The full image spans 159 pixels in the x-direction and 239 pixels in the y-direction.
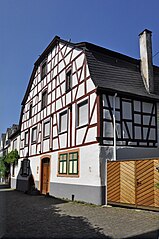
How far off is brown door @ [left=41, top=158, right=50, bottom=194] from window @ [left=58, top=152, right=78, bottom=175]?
2.20 metres

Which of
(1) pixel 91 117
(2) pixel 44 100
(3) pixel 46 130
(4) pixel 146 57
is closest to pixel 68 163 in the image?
(1) pixel 91 117

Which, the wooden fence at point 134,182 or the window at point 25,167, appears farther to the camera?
the window at point 25,167

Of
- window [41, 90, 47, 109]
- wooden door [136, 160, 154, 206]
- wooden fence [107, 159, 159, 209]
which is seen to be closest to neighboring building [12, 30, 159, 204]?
window [41, 90, 47, 109]

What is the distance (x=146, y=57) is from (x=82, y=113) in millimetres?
5235

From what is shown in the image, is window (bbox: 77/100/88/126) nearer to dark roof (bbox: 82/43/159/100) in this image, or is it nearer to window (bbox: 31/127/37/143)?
dark roof (bbox: 82/43/159/100)

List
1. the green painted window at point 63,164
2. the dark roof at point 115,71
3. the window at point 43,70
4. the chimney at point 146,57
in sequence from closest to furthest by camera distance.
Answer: the dark roof at point 115,71, the green painted window at point 63,164, the chimney at point 146,57, the window at point 43,70

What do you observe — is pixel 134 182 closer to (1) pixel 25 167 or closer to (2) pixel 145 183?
(2) pixel 145 183

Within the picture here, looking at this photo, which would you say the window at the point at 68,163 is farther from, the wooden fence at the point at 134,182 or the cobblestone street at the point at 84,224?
the cobblestone street at the point at 84,224

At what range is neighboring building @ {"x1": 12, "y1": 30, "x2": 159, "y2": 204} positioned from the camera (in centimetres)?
1148

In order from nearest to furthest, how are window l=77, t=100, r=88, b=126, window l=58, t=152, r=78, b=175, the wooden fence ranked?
1. the wooden fence
2. window l=77, t=100, r=88, b=126
3. window l=58, t=152, r=78, b=175

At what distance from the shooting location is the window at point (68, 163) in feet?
42.7

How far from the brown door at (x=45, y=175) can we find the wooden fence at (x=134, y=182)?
6.78 m

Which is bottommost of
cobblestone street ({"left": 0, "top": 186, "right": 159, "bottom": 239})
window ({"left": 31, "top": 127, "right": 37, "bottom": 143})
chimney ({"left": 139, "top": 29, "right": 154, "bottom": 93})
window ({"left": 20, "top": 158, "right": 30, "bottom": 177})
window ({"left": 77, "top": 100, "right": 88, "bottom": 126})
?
cobblestone street ({"left": 0, "top": 186, "right": 159, "bottom": 239})

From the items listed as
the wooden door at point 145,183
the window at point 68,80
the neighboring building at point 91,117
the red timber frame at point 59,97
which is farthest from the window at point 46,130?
the wooden door at point 145,183
